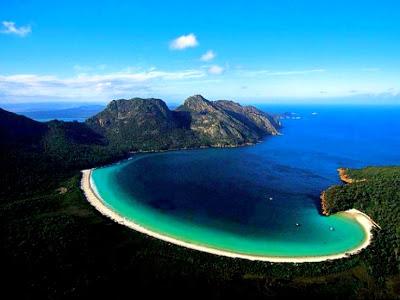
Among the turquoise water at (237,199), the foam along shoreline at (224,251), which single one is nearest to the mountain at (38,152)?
the turquoise water at (237,199)

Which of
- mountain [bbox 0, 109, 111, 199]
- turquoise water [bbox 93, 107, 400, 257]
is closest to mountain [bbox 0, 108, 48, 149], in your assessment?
mountain [bbox 0, 109, 111, 199]

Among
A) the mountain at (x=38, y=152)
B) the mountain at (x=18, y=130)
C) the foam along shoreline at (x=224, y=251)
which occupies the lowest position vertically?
the foam along shoreline at (x=224, y=251)

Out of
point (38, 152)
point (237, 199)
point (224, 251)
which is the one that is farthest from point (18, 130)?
point (224, 251)

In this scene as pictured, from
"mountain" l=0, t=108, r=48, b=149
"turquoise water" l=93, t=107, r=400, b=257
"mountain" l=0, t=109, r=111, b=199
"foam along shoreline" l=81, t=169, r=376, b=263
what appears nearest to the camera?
"foam along shoreline" l=81, t=169, r=376, b=263

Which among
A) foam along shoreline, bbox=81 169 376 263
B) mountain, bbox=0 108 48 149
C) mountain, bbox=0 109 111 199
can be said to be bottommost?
foam along shoreline, bbox=81 169 376 263

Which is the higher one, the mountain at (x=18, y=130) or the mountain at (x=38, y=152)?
the mountain at (x=18, y=130)

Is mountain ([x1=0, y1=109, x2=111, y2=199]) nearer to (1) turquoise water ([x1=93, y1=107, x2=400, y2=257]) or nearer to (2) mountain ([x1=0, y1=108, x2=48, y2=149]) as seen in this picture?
(2) mountain ([x1=0, y1=108, x2=48, y2=149])

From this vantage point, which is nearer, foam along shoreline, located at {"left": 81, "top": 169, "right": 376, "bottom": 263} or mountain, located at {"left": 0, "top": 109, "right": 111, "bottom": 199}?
foam along shoreline, located at {"left": 81, "top": 169, "right": 376, "bottom": 263}

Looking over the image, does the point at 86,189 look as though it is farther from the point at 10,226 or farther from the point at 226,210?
the point at 226,210

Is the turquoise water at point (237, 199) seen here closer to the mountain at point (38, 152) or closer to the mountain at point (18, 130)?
the mountain at point (38, 152)
